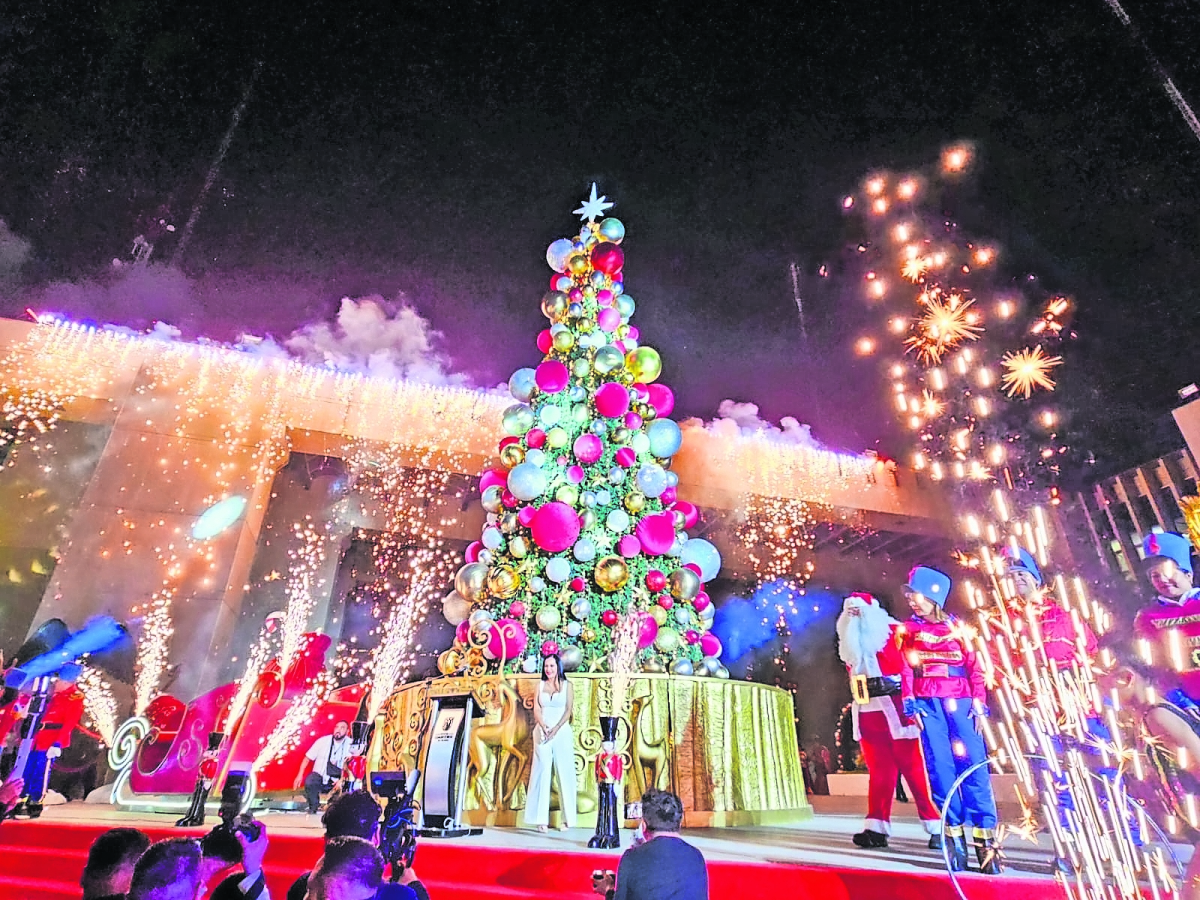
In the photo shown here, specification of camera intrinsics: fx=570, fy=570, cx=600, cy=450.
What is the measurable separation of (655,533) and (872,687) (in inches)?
78.8

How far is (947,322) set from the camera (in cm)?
592

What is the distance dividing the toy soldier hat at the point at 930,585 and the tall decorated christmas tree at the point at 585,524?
198cm

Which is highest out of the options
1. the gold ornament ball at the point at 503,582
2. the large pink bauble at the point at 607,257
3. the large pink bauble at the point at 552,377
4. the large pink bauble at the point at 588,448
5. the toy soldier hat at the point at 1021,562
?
the large pink bauble at the point at 607,257

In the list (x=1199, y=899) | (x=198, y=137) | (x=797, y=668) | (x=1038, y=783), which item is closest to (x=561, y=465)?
(x=1038, y=783)

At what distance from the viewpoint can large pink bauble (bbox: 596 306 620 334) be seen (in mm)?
5555

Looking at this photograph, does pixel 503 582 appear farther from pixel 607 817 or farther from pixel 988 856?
pixel 988 856

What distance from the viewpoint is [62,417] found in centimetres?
876

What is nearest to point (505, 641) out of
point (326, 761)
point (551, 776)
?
point (551, 776)

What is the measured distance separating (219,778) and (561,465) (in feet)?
16.2

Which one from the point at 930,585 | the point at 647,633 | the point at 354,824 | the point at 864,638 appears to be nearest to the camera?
the point at 354,824

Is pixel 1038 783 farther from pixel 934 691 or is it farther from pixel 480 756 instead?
pixel 480 756

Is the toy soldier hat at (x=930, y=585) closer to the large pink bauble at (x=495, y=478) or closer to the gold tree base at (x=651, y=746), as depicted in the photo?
the gold tree base at (x=651, y=746)

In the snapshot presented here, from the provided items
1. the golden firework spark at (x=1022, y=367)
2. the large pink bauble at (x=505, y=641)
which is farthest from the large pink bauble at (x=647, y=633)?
the golden firework spark at (x=1022, y=367)

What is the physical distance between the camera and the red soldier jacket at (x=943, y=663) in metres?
3.11
